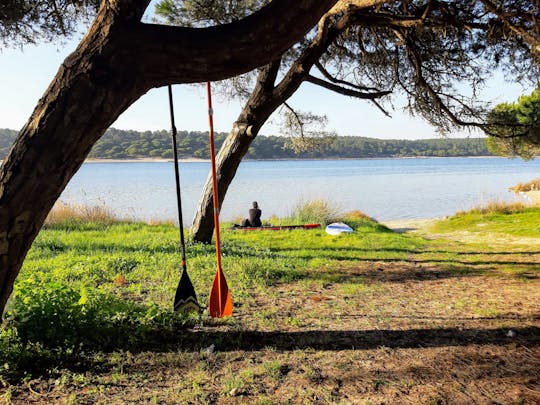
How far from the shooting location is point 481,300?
16.1ft

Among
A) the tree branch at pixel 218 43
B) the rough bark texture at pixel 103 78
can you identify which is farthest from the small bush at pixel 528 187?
the rough bark texture at pixel 103 78

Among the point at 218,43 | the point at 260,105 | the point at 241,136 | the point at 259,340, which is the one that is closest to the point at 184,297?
the point at 259,340

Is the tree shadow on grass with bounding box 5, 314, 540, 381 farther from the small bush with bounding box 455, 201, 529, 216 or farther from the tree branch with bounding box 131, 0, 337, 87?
the small bush with bounding box 455, 201, 529, 216

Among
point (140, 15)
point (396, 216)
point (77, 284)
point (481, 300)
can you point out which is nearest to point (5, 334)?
point (77, 284)

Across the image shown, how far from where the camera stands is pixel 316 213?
1388 cm

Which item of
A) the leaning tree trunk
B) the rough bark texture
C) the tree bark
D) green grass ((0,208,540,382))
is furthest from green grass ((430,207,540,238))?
the rough bark texture

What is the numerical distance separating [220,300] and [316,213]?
1008 centimetres

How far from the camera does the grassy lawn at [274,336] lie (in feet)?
9.09

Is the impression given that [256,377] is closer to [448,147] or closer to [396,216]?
[396,216]

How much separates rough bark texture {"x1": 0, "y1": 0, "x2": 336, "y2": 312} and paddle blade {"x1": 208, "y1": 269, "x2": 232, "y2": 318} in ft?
5.70

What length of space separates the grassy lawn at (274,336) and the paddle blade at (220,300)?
12 centimetres

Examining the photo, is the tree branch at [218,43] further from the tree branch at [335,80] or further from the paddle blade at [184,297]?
the tree branch at [335,80]

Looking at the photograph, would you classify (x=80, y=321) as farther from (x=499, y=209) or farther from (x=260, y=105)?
(x=499, y=209)

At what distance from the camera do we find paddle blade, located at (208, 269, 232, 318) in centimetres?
397
